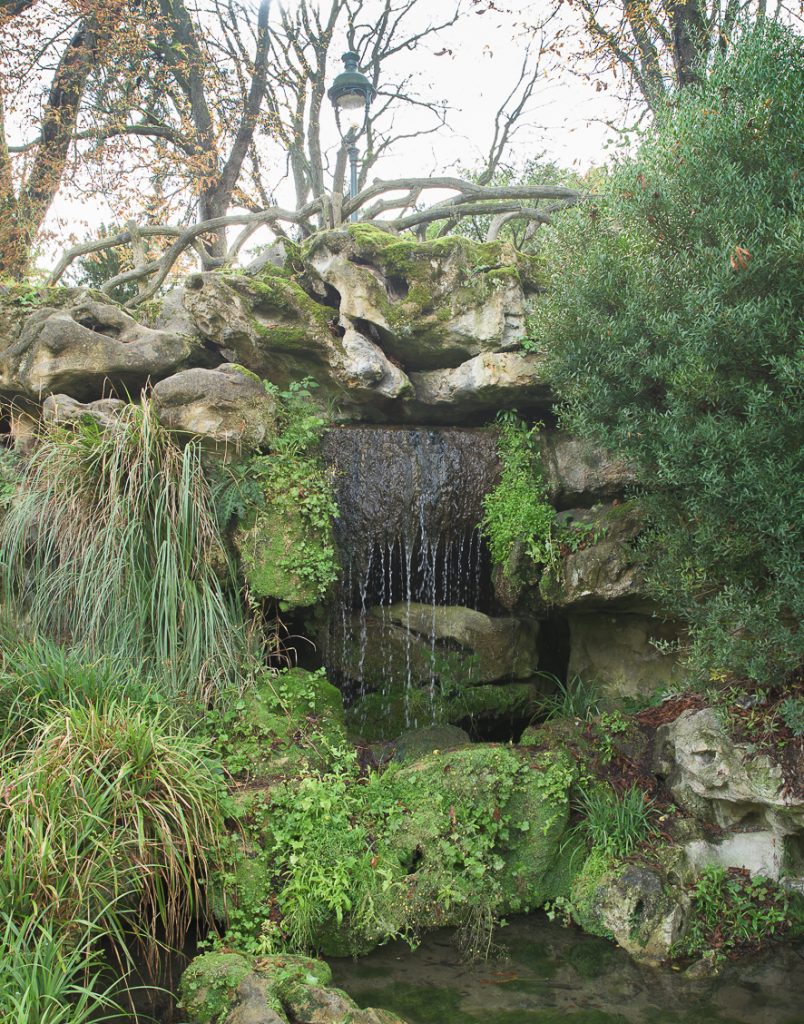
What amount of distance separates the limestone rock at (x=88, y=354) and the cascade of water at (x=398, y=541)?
1486 millimetres

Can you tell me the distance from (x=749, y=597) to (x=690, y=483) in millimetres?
656

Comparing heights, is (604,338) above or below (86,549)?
above

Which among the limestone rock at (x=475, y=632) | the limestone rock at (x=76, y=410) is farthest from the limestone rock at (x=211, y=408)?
the limestone rock at (x=475, y=632)

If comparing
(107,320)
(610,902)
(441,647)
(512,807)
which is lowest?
(610,902)

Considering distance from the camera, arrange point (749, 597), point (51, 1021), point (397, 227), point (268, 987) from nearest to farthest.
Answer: point (51, 1021) < point (268, 987) < point (749, 597) < point (397, 227)

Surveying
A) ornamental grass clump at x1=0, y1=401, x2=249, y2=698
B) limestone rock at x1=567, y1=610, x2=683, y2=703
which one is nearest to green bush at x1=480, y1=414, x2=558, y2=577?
limestone rock at x1=567, y1=610, x2=683, y2=703

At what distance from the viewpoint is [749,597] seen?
4.11 meters

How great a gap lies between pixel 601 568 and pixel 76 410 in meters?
4.01

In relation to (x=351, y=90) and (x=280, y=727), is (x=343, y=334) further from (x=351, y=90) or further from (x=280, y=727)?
(x=351, y=90)

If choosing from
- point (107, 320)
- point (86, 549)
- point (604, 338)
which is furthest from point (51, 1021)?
point (107, 320)

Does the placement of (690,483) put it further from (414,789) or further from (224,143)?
(224,143)

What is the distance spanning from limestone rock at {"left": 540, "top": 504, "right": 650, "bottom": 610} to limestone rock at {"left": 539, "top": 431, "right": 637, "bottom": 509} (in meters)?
0.24

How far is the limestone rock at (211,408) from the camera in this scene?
18.0 ft

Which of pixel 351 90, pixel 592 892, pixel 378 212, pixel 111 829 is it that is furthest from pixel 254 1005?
pixel 351 90
